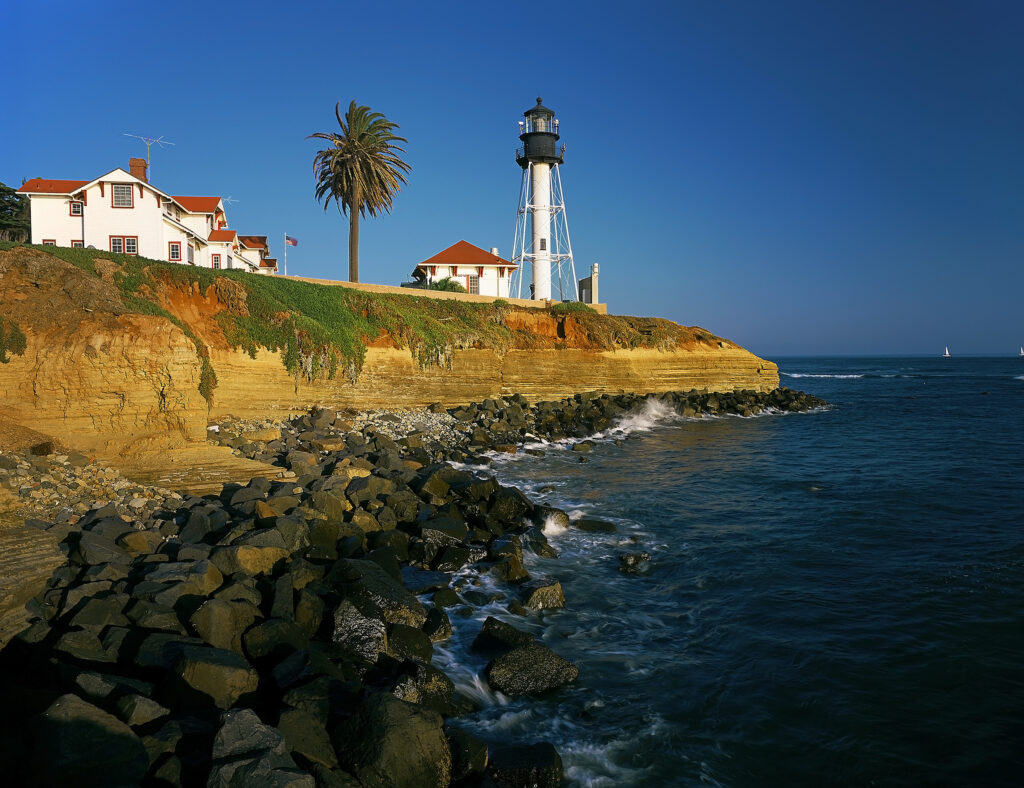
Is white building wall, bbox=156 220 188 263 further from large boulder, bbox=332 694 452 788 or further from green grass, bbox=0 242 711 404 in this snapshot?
large boulder, bbox=332 694 452 788

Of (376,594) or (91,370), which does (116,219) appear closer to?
(91,370)

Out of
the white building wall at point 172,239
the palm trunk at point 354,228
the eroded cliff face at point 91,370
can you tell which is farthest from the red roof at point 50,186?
the eroded cliff face at point 91,370

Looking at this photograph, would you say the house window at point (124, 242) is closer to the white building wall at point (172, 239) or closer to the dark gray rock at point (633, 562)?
the white building wall at point (172, 239)

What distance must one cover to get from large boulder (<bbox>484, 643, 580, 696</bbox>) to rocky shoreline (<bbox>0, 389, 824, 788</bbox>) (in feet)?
0.05

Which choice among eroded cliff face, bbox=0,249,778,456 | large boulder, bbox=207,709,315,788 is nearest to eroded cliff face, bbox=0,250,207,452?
eroded cliff face, bbox=0,249,778,456

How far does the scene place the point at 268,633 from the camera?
666 cm

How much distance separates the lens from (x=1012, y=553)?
1121cm

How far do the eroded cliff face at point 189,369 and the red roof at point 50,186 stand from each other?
773 inches

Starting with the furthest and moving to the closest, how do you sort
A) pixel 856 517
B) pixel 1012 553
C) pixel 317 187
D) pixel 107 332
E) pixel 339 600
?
pixel 317 187 → pixel 856 517 → pixel 107 332 → pixel 1012 553 → pixel 339 600

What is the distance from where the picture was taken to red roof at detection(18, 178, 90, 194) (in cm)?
3253

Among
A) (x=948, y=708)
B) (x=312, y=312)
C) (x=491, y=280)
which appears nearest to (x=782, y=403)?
(x=491, y=280)

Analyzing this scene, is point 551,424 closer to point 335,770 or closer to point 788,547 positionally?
point 788,547

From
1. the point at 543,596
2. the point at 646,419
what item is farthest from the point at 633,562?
the point at 646,419

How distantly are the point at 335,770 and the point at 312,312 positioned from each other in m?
21.4
